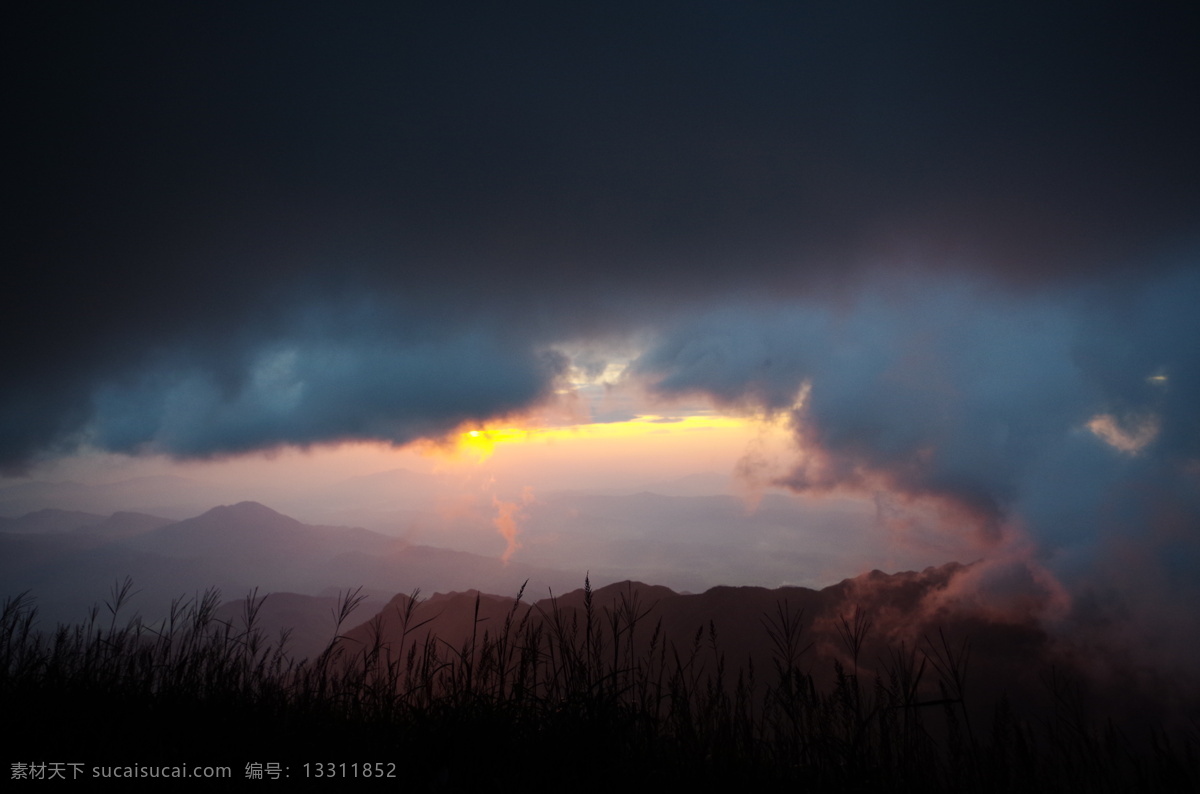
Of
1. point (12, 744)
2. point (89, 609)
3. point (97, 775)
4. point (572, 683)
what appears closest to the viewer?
point (97, 775)

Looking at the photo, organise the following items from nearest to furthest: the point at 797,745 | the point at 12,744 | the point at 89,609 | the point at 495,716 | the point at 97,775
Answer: the point at 97,775 → the point at 12,744 → the point at 495,716 → the point at 797,745 → the point at 89,609

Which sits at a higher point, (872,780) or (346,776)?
(346,776)

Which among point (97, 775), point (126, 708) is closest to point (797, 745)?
point (97, 775)

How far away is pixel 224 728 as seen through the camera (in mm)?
4488

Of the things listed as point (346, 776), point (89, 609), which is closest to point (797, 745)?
point (346, 776)

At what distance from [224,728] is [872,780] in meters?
5.37

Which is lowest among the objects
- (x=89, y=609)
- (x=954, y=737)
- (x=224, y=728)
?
(x=954, y=737)

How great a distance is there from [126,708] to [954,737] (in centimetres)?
751

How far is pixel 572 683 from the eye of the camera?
5.03m

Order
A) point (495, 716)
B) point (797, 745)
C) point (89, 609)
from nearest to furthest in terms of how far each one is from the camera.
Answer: point (495, 716) → point (797, 745) → point (89, 609)

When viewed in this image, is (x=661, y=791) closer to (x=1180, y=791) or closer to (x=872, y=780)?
(x=872, y=780)

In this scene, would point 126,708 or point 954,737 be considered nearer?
point 126,708

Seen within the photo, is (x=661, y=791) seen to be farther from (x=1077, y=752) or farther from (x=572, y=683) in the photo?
(x=1077, y=752)

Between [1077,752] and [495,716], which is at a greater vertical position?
[495,716]
